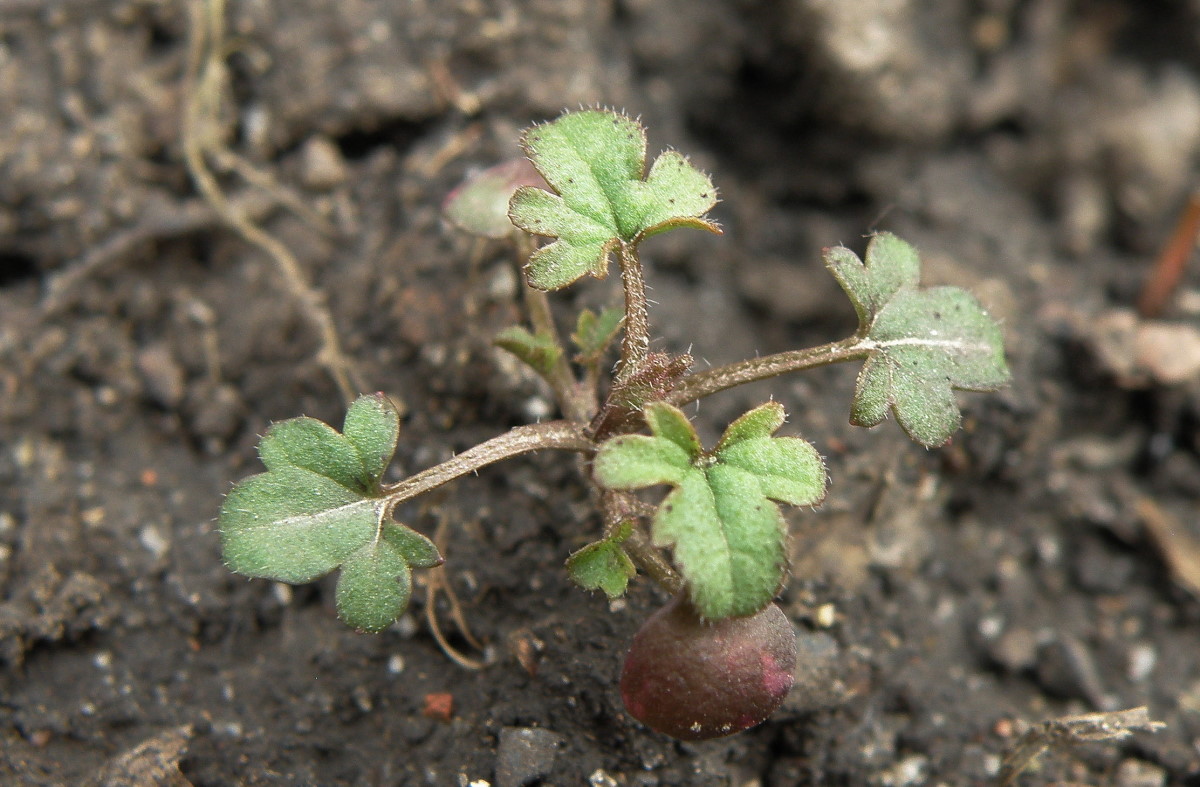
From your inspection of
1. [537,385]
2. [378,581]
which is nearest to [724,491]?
[378,581]

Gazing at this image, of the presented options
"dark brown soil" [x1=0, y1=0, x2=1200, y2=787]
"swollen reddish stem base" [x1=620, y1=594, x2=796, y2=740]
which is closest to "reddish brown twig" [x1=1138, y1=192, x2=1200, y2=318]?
"dark brown soil" [x1=0, y1=0, x2=1200, y2=787]

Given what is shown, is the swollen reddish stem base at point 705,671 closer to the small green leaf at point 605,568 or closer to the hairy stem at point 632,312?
the small green leaf at point 605,568

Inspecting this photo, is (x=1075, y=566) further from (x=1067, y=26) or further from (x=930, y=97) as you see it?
(x=1067, y=26)

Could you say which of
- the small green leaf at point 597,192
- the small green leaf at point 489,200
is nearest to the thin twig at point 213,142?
the small green leaf at point 489,200

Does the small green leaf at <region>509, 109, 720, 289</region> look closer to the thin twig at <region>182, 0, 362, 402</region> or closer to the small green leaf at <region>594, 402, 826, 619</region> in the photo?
the small green leaf at <region>594, 402, 826, 619</region>

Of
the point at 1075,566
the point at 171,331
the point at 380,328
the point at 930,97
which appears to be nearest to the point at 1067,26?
the point at 930,97

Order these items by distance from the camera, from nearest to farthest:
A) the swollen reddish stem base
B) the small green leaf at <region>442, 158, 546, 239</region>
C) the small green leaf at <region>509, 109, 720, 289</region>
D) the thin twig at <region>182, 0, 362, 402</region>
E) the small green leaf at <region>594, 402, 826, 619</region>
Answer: the small green leaf at <region>594, 402, 826, 619</region>, the swollen reddish stem base, the small green leaf at <region>509, 109, 720, 289</region>, the small green leaf at <region>442, 158, 546, 239</region>, the thin twig at <region>182, 0, 362, 402</region>
